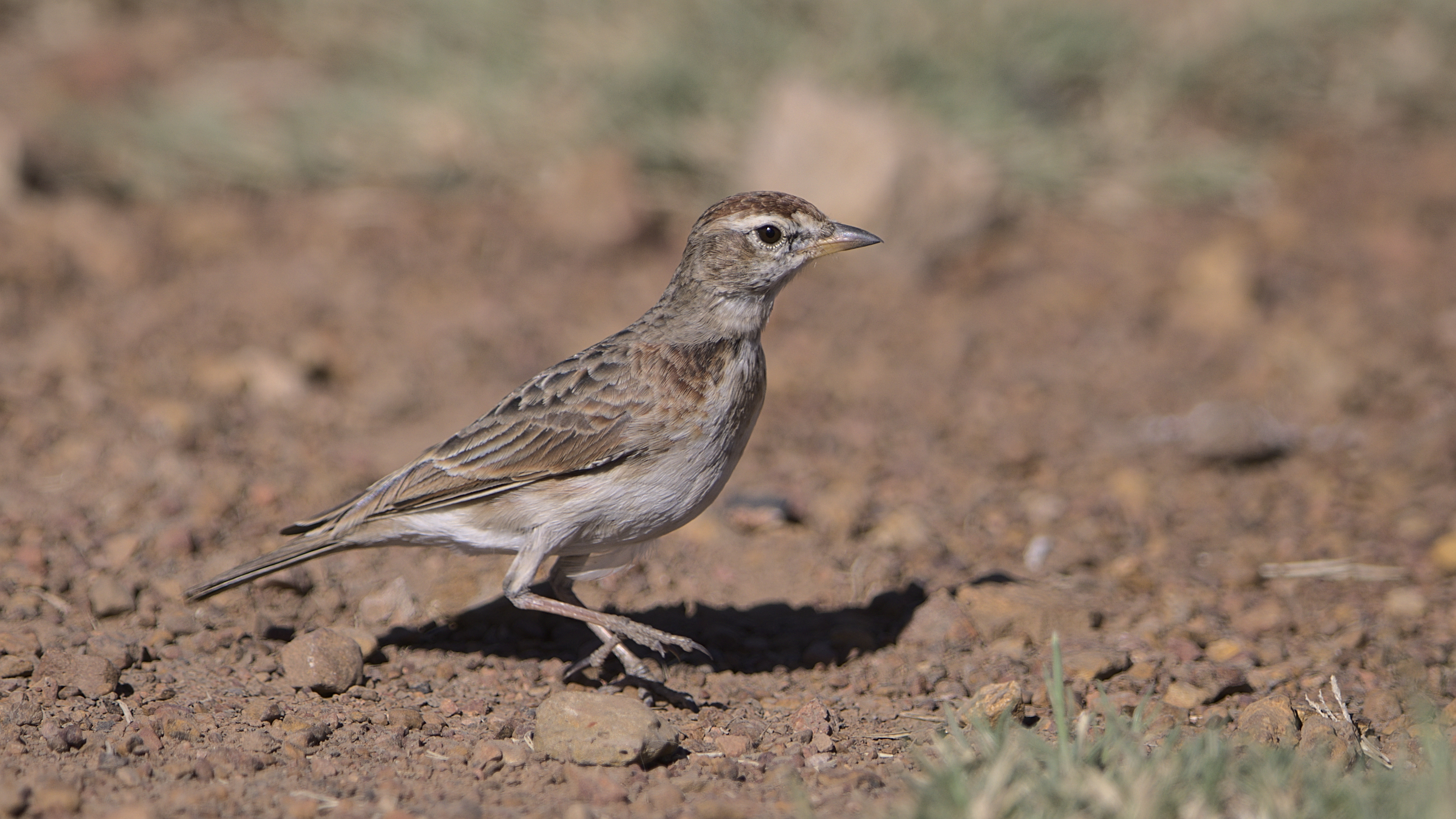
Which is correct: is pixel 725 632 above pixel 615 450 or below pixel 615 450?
below

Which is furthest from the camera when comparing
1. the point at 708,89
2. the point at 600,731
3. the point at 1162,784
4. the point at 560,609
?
the point at 708,89

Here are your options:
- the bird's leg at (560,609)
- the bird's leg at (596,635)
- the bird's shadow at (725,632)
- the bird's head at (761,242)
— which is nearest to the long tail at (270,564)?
the bird's shadow at (725,632)

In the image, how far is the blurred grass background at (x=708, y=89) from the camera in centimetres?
1091

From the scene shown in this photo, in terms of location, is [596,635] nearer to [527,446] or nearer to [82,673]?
[527,446]

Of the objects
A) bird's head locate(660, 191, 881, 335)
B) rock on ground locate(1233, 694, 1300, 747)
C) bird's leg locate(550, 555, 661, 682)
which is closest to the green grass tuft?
rock on ground locate(1233, 694, 1300, 747)

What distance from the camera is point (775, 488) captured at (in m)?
7.20

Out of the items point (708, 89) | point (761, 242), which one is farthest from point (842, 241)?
point (708, 89)

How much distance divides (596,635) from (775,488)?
179 centimetres

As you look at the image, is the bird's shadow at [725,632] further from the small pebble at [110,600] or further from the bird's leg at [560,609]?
the small pebble at [110,600]

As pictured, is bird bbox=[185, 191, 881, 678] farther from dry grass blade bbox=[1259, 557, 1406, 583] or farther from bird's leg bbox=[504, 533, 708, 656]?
dry grass blade bbox=[1259, 557, 1406, 583]

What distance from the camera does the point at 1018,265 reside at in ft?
33.3

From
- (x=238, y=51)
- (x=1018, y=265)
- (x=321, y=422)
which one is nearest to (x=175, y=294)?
(x=321, y=422)

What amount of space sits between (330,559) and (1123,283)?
6.02 m

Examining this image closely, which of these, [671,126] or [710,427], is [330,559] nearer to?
[710,427]
